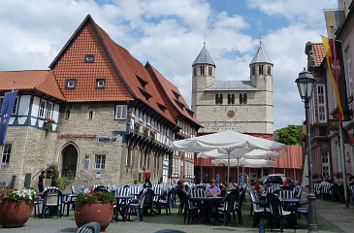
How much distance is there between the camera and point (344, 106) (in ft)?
52.5

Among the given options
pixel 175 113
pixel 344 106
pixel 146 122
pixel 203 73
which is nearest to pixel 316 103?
pixel 344 106

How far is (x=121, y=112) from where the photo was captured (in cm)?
2531

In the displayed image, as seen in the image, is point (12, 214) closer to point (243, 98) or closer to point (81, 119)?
point (81, 119)

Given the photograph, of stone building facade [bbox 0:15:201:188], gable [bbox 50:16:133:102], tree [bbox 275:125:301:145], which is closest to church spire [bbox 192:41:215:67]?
tree [bbox 275:125:301:145]

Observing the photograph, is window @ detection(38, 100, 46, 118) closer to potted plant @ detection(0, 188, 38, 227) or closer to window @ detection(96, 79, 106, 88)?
window @ detection(96, 79, 106, 88)

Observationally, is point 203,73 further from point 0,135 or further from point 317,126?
point 0,135

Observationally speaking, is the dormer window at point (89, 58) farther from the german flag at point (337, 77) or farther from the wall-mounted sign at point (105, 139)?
the german flag at point (337, 77)

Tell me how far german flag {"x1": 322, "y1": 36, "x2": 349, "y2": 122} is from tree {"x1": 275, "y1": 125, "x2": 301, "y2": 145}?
52781 millimetres

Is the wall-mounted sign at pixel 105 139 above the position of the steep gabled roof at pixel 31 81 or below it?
below

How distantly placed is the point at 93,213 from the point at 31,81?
19252 mm

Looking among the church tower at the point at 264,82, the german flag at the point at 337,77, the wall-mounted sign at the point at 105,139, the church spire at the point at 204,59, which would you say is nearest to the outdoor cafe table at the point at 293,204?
the german flag at the point at 337,77

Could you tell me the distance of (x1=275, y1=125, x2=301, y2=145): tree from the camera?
220 feet

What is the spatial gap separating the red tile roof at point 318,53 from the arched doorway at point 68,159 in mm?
17916

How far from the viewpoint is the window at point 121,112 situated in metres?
25.2
